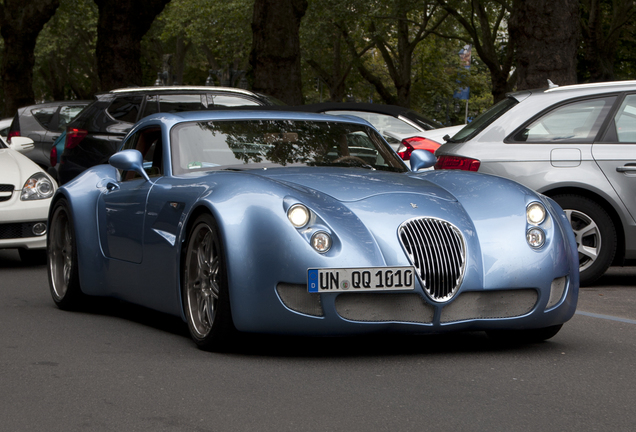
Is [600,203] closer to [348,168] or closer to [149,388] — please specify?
[348,168]

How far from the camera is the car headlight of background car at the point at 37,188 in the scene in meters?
10.2

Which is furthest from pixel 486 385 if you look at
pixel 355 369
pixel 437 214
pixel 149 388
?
pixel 149 388

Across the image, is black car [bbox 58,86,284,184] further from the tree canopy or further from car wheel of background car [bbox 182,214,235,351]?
car wheel of background car [bbox 182,214,235,351]

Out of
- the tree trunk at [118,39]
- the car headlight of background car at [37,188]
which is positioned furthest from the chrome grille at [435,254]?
the tree trunk at [118,39]

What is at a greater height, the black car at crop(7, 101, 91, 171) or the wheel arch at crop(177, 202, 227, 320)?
the wheel arch at crop(177, 202, 227, 320)

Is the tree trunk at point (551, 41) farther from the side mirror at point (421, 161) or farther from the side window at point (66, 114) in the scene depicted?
the side window at point (66, 114)

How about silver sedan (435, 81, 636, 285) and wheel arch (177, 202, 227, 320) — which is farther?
silver sedan (435, 81, 636, 285)

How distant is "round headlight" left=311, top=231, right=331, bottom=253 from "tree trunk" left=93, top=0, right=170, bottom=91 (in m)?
20.3

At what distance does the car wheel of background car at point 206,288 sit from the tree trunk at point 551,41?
353 inches

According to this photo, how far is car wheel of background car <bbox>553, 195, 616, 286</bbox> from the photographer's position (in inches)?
333

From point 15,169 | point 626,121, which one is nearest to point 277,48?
point 15,169

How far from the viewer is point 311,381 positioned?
470 centimetres

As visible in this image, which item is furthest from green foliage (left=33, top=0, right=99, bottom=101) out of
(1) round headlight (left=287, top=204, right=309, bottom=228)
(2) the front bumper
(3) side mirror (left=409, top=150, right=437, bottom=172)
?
(1) round headlight (left=287, top=204, right=309, bottom=228)

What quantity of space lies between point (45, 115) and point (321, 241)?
14.8 m
